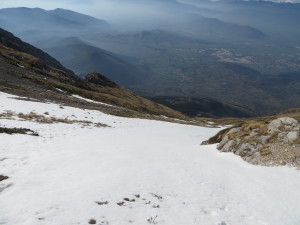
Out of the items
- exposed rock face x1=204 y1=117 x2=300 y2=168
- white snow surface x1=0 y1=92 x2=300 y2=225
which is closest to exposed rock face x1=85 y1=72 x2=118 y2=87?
exposed rock face x1=204 y1=117 x2=300 y2=168

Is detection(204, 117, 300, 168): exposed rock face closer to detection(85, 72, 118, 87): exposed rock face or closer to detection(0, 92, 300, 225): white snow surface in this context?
detection(0, 92, 300, 225): white snow surface

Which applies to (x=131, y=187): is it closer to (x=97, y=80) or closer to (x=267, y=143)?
(x=267, y=143)

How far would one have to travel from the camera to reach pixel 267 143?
71.1ft

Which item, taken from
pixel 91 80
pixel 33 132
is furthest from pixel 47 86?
pixel 91 80

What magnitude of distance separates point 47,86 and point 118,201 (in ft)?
175

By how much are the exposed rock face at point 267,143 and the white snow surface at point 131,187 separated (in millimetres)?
1218

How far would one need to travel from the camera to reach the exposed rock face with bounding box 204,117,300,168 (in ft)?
62.6

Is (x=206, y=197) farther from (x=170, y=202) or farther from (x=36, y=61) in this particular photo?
(x=36, y=61)

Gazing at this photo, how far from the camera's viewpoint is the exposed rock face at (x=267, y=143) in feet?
62.6

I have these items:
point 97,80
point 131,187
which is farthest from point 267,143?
point 97,80

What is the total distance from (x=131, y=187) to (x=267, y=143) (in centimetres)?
1415

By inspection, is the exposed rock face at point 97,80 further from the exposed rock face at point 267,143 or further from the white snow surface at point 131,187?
the white snow surface at point 131,187

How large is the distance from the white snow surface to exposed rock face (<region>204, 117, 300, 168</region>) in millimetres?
1218

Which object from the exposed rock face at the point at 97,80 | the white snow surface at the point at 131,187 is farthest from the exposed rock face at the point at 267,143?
the exposed rock face at the point at 97,80
